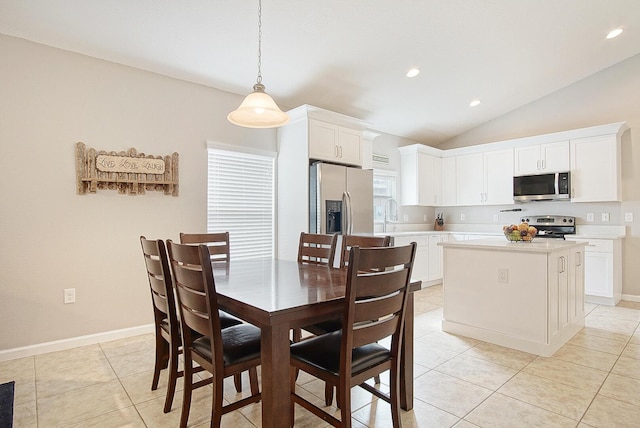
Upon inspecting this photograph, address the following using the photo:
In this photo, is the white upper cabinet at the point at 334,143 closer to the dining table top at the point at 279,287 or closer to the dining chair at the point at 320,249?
the dining chair at the point at 320,249

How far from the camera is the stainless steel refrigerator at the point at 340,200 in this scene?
13.0 feet

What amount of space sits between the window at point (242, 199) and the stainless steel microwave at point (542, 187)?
381cm

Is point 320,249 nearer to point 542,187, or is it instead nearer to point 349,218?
point 349,218

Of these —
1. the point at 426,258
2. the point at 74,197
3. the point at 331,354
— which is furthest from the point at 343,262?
the point at 426,258

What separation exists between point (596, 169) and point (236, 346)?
5286 mm

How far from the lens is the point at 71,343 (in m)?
3.04

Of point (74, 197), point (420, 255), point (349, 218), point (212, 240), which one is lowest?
point (420, 255)

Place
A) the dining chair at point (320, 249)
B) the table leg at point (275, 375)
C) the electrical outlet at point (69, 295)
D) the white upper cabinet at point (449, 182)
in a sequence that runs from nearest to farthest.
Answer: the table leg at point (275, 375)
the dining chair at point (320, 249)
the electrical outlet at point (69, 295)
the white upper cabinet at point (449, 182)

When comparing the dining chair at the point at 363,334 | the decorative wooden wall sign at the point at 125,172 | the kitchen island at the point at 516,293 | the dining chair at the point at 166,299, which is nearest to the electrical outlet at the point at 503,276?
the kitchen island at the point at 516,293

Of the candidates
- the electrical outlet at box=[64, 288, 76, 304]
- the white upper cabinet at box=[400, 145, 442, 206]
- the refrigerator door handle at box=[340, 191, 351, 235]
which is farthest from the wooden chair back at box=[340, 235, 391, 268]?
the white upper cabinet at box=[400, 145, 442, 206]

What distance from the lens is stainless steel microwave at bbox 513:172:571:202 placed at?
4922 millimetres

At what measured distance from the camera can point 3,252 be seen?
9.07 feet

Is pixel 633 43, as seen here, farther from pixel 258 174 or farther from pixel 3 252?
pixel 3 252

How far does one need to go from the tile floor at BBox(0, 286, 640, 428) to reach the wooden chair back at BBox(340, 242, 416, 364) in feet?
2.35
